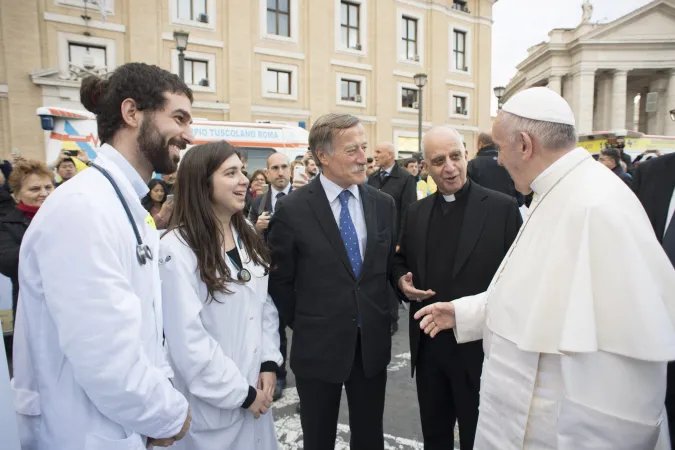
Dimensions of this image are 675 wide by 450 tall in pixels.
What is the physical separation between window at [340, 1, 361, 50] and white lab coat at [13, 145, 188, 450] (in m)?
25.2

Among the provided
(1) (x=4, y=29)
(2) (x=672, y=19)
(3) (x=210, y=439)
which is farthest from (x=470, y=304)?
(2) (x=672, y=19)

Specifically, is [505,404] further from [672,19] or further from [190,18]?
[672,19]

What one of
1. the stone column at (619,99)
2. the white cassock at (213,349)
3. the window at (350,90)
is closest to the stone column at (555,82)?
the stone column at (619,99)

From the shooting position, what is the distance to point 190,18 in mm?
20500

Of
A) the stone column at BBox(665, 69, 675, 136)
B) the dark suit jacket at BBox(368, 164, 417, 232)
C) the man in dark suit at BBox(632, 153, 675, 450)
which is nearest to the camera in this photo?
the man in dark suit at BBox(632, 153, 675, 450)

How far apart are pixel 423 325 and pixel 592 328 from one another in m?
0.97

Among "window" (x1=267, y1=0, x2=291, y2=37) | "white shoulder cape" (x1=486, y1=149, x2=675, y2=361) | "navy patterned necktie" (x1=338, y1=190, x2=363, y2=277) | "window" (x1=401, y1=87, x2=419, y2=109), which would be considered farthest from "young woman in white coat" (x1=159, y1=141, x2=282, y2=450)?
"window" (x1=401, y1=87, x2=419, y2=109)

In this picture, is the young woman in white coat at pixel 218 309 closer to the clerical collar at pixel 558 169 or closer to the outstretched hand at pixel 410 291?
the outstretched hand at pixel 410 291

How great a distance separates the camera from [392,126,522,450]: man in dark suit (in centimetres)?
273

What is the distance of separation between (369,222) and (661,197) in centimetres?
162

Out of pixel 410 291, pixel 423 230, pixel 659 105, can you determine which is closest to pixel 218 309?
pixel 410 291

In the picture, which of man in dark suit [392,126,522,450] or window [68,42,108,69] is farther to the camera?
window [68,42,108,69]

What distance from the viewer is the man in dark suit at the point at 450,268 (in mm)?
2734

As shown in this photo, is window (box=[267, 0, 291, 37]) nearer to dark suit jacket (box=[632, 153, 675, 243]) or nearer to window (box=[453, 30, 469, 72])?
window (box=[453, 30, 469, 72])
